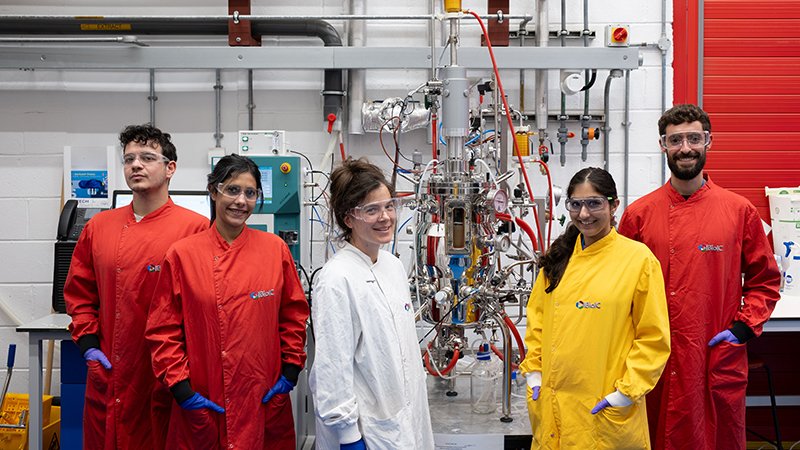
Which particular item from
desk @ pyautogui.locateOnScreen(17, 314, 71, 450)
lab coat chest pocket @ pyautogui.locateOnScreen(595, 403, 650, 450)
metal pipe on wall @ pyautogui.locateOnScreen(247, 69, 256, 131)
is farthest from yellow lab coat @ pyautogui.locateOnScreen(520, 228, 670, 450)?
metal pipe on wall @ pyautogui.locateOnScreen(247, 69, 256, 131)

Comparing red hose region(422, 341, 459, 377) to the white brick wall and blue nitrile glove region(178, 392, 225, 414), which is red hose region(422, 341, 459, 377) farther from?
the white brick wall

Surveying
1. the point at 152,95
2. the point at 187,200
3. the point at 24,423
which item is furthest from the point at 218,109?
the point at 24,423

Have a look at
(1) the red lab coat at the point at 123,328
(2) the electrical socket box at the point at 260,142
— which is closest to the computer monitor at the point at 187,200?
(2) the electrical socket box at the point at 260,142

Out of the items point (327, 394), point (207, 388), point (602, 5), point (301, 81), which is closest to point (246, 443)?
point (207, 388)

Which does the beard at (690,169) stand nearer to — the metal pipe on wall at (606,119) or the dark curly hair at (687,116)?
the dark curly hair at (687,116)

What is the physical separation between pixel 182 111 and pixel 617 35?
7.49 ft

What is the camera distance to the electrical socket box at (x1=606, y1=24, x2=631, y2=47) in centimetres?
328

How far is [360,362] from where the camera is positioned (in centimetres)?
169

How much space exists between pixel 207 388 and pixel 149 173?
0.75m

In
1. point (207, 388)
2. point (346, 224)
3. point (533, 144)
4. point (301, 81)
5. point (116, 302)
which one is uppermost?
point (301, 81)

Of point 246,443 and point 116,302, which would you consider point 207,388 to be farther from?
point 116,302

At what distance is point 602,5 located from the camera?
351 centimetres

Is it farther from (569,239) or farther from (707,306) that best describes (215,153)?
(707,306)

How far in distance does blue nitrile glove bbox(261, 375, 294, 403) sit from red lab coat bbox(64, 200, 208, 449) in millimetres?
363
